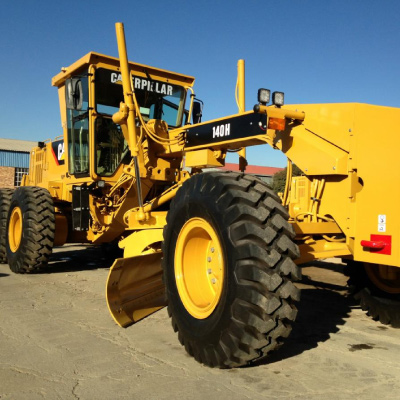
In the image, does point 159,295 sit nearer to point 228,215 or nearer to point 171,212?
point 171,212

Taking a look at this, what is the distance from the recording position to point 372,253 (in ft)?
11.1

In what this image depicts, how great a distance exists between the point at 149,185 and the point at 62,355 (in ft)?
10.2

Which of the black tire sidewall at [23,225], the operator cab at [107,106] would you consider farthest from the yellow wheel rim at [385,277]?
the black tire sidewall at [23,225]

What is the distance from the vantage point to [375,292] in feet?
15.7

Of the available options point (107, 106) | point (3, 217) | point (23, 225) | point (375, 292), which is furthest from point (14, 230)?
point (375, 292)

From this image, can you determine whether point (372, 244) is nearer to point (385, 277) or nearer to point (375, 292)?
point (385, 277)

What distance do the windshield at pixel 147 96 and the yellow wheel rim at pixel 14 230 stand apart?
8.87 feet

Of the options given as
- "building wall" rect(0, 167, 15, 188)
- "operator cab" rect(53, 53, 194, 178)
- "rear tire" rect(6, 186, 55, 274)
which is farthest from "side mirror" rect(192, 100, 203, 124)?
"building wall" rect(0, 167, 15, 188)

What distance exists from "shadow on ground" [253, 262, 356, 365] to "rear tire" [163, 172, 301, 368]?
438 millimetres

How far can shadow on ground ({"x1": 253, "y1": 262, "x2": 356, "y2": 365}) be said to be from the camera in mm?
3776

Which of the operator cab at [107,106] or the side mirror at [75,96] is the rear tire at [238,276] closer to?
the side mirror at [75,96]

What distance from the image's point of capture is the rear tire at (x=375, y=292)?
15.0 feet

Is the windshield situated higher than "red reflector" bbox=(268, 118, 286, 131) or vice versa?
the windshield

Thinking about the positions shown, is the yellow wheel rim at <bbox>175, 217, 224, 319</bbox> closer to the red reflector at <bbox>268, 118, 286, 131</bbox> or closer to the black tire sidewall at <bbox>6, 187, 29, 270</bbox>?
the red reflector at <bbox>268, 118, 286, 131</bbox>
